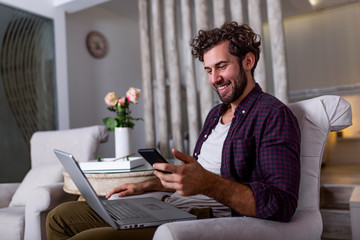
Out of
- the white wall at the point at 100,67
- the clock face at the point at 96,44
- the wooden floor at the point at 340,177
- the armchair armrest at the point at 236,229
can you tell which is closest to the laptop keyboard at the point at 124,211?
the armchair armrest at the point at 236,229

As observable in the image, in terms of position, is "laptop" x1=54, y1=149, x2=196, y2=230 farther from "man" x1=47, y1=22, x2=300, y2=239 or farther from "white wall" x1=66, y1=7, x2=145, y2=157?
"white wall" x1=66, y1=7, x2=145, y2=157

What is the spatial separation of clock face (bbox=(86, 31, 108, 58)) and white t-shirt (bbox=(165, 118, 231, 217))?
10.2 ft

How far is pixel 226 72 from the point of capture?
1.31 metres

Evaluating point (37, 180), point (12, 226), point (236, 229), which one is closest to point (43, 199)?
point (12, 226)

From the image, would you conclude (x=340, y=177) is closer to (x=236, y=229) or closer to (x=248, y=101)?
(x=248, y=101)

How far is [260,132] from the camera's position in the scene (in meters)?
1.11

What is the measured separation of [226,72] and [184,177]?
1.90ft

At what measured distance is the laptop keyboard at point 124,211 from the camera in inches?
44.3

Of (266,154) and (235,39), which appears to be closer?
(266,154)

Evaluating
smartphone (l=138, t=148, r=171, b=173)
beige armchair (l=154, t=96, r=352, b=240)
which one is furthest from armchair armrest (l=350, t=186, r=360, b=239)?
smartphone (l=138, t=148, r=171, b=173)

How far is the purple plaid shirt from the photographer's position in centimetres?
97

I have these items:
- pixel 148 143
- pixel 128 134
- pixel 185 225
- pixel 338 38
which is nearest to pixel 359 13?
pixel 338 38

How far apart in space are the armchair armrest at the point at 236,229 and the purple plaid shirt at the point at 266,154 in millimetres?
33

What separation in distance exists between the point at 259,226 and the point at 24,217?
59.5 inches
